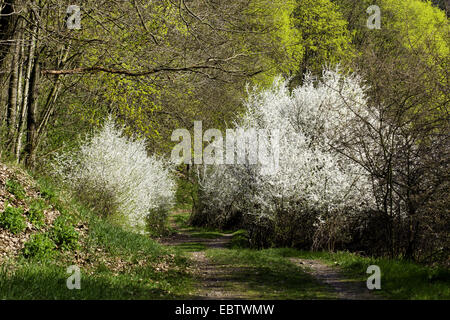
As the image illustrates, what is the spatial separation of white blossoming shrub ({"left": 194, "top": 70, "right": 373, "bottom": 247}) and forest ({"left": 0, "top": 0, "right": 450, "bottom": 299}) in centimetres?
7

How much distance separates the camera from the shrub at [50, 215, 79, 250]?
8.99 m

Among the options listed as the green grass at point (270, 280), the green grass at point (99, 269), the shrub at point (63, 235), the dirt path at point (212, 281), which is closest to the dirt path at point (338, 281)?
the green grass at point (270, 280)

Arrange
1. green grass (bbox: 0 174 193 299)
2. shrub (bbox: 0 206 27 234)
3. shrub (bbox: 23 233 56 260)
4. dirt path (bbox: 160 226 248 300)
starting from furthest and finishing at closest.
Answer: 1. shrub (bbox: 0 206 27 234)
2. shrub (bbox: 23 233 56 260)
3. dirt path (bbox: 160 226 248 300)
4. green grass (bbox: 0 174 193 299)

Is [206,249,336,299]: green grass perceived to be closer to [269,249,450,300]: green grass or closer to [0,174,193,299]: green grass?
[269,249,450,300]: green grass

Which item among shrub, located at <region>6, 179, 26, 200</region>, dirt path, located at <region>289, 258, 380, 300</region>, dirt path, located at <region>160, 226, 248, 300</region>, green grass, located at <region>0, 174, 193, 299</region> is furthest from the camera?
shrub, located at <region>6, 179, 26, 200</region>

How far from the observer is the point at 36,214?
9.14m

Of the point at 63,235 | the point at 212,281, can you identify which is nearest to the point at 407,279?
the point at 212,281

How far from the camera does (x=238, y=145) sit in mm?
19531

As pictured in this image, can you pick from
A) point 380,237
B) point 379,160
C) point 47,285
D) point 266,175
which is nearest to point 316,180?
point 266,175

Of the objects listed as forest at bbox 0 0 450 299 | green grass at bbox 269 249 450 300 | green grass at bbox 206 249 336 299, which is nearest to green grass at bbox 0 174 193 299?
forest at bbox 0 0 450 299

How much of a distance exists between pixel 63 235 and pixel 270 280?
4.27 metres

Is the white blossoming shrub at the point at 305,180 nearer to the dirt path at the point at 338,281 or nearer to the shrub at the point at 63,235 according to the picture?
the dirt path at the point at 338,281

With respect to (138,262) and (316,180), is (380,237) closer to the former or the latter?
(316,180)

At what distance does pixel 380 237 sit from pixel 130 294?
30.2ft
